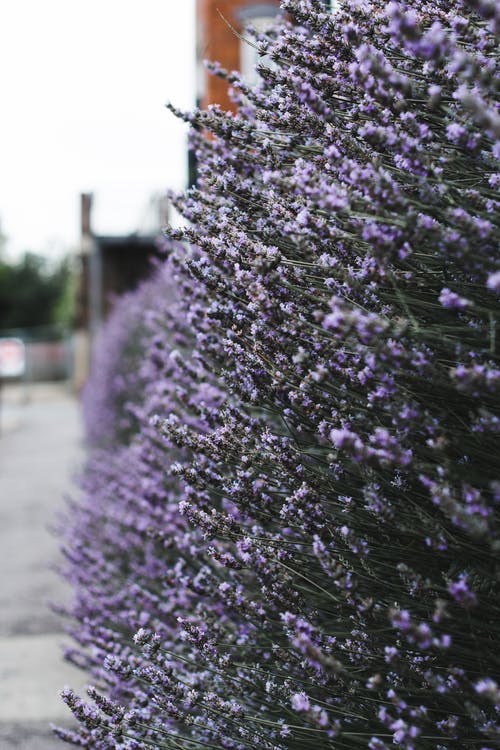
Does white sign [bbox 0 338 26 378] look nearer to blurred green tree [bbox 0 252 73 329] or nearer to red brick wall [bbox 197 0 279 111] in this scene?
blurred green tree [bbox 0 252 73 329]

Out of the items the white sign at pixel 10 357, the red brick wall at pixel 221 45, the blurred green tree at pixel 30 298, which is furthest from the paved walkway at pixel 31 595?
the blurred green tree at pixel 30 298

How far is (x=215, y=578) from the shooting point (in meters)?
2.51

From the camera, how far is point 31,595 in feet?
20.4

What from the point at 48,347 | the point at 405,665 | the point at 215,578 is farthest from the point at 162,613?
the point at 48,347

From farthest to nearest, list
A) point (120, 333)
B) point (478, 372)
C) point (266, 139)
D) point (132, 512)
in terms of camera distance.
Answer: point (120, 333) < point (132, 512) < point (266, 139) < point (478, 372)

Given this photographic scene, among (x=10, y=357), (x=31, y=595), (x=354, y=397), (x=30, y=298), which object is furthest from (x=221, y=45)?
(x=30, y=298)

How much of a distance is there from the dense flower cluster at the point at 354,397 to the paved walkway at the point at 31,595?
1.83m

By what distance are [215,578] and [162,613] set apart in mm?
781

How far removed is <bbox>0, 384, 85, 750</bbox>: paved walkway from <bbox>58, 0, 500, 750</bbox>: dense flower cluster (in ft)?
6.01

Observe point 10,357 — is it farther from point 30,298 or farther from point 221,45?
point 221,45

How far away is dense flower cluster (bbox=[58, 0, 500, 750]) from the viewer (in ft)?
5.43

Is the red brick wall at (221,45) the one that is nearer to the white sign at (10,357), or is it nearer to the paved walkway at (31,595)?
the paved walkway at (31,595)

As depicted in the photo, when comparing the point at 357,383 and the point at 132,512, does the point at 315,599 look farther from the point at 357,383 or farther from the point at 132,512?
the point at 132,512

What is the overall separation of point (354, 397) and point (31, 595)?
4.76 m
